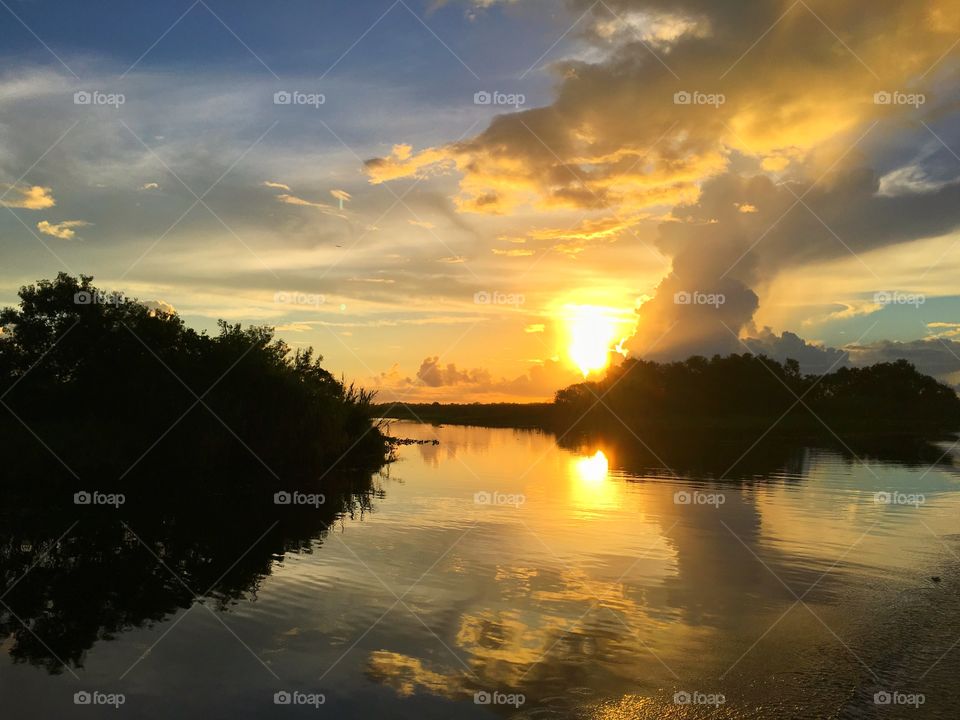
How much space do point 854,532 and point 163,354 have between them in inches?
1367

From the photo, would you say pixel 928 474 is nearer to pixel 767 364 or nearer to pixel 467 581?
pixel 467 581

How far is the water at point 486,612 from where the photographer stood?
38.8ft

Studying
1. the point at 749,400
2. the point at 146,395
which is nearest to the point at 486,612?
the point at 146,395

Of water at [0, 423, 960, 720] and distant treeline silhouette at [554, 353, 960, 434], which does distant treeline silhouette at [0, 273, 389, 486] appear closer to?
water at [0, 423, 960, 720]

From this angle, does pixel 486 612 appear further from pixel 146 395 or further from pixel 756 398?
pixel 756 398

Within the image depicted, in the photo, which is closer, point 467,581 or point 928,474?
point 467,581

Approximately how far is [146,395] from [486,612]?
29.0 meters

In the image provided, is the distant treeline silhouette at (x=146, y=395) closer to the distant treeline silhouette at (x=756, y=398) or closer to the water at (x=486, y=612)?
the water at (x=486, y=612)

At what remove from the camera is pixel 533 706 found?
11281 mm

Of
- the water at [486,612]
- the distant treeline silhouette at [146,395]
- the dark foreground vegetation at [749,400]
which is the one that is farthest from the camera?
the dark foreground vegetation at [749,400]

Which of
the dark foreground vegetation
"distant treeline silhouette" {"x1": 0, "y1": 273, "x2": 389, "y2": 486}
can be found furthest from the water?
the dark foreground vegetation

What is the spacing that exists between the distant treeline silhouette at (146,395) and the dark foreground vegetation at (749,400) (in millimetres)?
91321

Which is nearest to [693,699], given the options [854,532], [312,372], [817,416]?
[854,532]

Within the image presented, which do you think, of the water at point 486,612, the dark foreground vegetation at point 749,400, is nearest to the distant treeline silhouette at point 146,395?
the water at point 486,612
